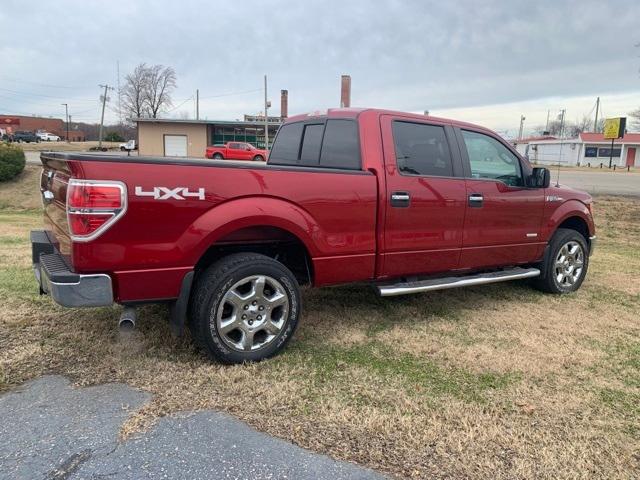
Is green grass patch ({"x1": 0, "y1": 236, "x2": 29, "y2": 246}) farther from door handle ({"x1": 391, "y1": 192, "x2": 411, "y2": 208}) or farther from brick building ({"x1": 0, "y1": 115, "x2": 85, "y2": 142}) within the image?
brick building ({"x1": 0, "y1": 115, "x2": 85, "y2": 142})

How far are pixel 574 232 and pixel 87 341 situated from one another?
5158 mm

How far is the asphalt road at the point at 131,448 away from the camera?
2.51 metres

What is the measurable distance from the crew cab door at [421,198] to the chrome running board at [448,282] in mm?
107

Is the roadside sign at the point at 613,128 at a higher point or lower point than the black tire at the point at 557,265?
higher

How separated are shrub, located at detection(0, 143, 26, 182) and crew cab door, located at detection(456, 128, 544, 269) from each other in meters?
22.4

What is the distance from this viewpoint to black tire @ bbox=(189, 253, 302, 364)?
350cm

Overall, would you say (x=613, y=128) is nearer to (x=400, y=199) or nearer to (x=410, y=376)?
(x=400, y=199)

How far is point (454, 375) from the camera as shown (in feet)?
12.0

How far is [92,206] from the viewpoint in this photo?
305cm

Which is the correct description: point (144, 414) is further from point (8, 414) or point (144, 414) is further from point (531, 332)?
point (531, 332)

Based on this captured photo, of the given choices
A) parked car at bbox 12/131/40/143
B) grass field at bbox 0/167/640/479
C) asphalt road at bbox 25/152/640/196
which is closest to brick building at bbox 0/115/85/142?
parked car at bbox 12/131/40/143

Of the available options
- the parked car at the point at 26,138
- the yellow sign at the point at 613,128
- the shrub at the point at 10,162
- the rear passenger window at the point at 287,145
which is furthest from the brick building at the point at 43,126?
the rear passenger window at the point at 287,145

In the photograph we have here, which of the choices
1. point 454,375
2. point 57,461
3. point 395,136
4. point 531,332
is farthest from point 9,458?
point 531,332

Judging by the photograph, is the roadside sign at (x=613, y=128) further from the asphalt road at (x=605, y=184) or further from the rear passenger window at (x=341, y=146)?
the rear passenger window at (x=341, y=146)
